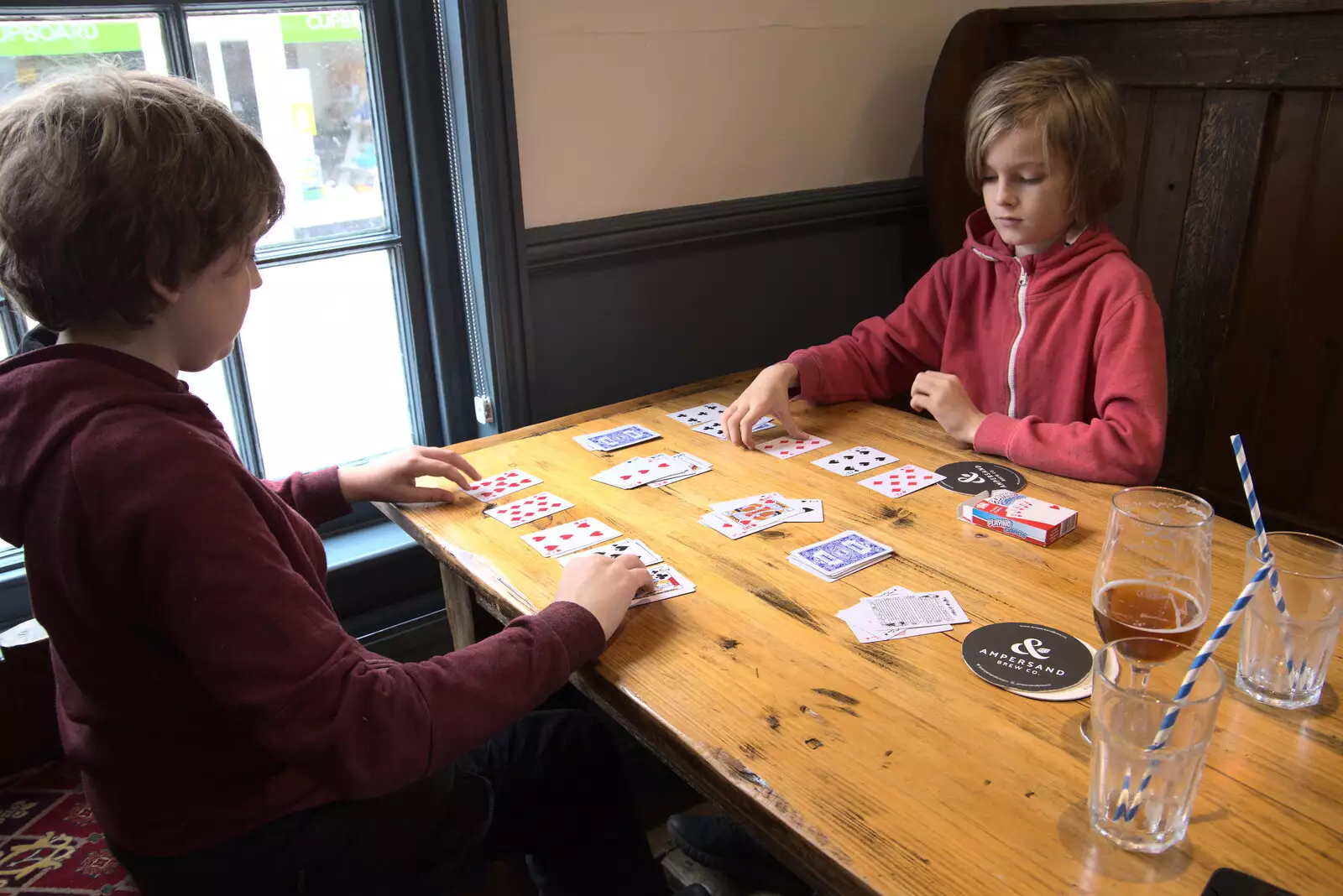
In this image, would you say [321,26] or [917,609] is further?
[321,26]

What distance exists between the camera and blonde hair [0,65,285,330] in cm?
92

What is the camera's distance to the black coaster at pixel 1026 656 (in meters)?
1.04

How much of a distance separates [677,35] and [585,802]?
157 centimetres

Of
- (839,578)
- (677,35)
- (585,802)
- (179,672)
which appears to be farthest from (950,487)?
(677,35)

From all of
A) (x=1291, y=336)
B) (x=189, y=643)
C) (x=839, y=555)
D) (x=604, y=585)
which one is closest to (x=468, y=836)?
(x=604, y=585)

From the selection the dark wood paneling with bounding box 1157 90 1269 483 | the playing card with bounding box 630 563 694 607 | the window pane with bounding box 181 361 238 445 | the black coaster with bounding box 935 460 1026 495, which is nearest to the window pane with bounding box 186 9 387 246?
the window pane with bounding box 181 361 238 445

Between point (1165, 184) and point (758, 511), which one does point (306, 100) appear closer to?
point (758, 511)

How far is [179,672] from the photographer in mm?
996

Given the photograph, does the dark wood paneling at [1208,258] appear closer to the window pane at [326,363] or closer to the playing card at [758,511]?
the playing card at [758,511]

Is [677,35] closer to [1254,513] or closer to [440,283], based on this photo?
[440,283]

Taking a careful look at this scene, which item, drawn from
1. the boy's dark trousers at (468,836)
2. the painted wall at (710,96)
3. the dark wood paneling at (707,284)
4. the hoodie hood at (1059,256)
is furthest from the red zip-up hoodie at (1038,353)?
the boy's dark trousers at (468,836)

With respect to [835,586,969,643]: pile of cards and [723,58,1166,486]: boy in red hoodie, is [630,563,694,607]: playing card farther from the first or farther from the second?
[723,58,1166,486]: boy in red hoodie

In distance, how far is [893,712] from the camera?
0.99 m

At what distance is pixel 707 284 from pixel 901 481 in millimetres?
981
